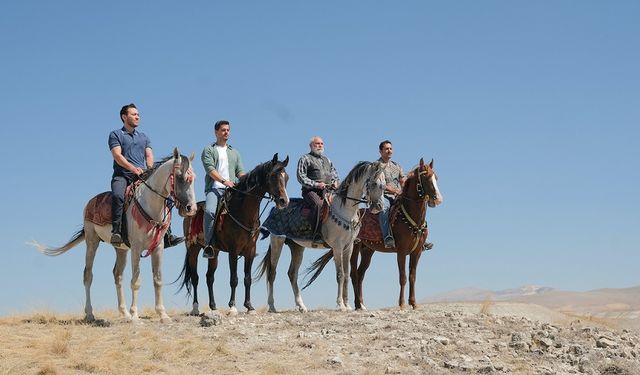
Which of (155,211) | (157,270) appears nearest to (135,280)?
(157,270)

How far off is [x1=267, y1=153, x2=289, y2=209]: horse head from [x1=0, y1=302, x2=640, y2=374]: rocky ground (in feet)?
6.99

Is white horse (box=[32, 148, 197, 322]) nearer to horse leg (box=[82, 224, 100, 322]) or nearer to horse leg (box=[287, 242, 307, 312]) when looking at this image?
horse leg (box=[82, 224, 100, 322])

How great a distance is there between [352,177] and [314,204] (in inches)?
37.1

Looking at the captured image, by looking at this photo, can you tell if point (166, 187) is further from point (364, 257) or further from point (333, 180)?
point (364, 257)

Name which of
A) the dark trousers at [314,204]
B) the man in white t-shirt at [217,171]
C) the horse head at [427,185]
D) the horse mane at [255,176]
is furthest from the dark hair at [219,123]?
the horse head at [427,185]

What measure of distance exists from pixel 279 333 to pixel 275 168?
302cm

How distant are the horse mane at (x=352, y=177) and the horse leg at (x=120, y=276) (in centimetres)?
431

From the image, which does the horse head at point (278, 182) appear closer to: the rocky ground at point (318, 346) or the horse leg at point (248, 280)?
the horse leg at point (248, 280)

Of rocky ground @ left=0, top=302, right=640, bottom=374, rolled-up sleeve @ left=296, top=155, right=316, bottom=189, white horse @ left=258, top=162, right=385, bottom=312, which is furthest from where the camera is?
rolled-up sleeve @ left=296, top=155, right=316, bottom=189

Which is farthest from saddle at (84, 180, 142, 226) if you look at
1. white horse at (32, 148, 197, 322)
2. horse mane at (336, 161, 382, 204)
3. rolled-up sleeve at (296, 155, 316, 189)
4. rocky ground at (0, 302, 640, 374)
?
horse mane at (336, 161, 382, 204)

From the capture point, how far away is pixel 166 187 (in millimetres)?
13484

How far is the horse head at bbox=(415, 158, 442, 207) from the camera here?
1591cm

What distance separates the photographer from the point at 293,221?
16.0 meters

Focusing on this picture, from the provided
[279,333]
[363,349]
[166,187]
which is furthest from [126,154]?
[363,349]
